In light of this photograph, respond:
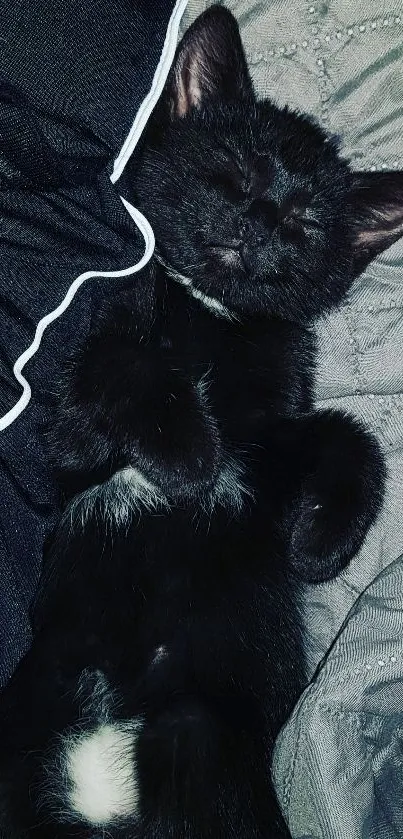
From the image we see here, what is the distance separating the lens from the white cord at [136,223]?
48.0 inches

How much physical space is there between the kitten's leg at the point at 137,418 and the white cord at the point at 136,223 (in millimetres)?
99

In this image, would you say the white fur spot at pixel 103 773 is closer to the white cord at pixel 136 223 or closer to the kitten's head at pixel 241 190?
the white cord at pixel 136 223

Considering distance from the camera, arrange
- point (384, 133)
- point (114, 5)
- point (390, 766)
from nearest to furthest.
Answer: point (114, 5)
point (390, 766)
point (384, 133)

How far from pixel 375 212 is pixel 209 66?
0.39 metres

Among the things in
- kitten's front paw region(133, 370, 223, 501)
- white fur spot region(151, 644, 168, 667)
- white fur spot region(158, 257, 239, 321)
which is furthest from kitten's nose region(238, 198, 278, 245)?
white fur spot region(151, 644, 168, 667)

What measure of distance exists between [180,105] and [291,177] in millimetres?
242

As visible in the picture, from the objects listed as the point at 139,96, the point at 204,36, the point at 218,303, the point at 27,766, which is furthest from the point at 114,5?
the point at 27,766

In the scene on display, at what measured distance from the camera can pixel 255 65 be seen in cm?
160

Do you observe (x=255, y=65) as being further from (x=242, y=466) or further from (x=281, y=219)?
(x=242, y=466)

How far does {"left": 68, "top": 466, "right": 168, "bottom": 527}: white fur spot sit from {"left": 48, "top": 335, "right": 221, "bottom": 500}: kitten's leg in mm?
49

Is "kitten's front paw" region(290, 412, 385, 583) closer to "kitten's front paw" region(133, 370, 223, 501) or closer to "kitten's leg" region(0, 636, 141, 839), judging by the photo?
"kitten's front paw" region(133, 370, 223, 501)

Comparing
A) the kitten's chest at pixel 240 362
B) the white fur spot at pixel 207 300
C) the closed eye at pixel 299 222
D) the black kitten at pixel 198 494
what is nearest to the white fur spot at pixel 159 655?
the black kitten at pixel 198 494

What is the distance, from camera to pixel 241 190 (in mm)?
1373

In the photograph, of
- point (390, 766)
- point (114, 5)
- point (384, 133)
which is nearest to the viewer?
point (114, 5)
